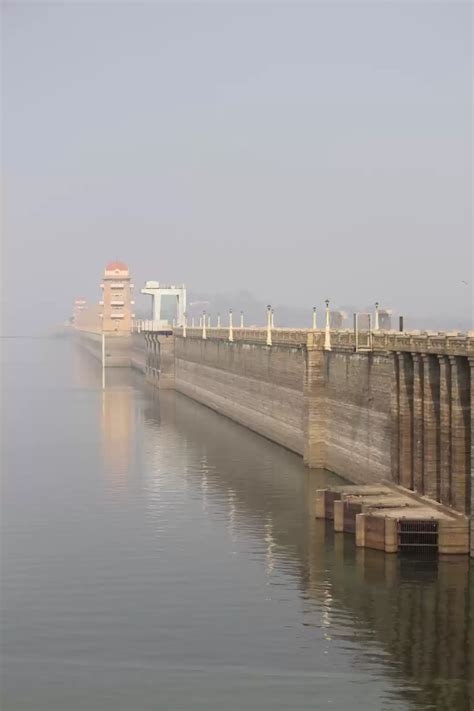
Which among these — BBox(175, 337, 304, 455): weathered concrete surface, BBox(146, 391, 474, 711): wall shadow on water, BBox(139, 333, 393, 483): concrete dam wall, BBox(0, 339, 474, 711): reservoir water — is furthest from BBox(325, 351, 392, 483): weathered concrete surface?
BBox(175, 337, 304, 455): weathered concrete surface

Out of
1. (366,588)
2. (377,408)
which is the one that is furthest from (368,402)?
(366,588)

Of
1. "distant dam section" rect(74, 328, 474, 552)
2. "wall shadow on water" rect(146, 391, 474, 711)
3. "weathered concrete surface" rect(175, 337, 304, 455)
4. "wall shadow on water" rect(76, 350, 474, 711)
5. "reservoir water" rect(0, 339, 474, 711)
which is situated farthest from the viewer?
"weathered concrete surface" rect(175, 337, 304, 455)

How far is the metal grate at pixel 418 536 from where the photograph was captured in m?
44.8

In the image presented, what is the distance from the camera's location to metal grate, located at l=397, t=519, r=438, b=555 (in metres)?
44.8

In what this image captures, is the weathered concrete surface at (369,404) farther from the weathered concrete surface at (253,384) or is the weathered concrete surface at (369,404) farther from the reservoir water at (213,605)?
the reservoir water at (213,605)

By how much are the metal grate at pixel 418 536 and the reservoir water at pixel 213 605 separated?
2.50 feet

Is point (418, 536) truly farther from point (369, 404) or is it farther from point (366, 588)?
point (369, 404)

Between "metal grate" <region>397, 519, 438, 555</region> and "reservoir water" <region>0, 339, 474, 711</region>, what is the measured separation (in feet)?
2.50

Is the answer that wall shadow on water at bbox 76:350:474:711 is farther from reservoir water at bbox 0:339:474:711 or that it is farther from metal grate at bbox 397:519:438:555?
metal grate at bbox 397:519:438:555

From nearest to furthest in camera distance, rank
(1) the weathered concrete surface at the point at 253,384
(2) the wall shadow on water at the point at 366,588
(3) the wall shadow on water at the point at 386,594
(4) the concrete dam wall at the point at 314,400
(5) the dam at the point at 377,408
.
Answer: (3) the wall shadow on water at the point at 386,594 < (2) the wall shadow on water at the point at 366,588 < (5) the dam at the point at 377,408 < (4) the concrete dam wall at the point at 314,400 < (1) the weathered concrete surface at the point at 253,384

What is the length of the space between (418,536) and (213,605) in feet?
29.3

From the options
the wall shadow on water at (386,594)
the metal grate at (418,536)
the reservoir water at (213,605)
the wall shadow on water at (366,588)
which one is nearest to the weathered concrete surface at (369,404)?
the metal grate at (418,536)

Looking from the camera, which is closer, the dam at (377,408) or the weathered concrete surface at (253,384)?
Result: the dam at (377,408)

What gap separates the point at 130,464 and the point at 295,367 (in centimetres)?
1223
